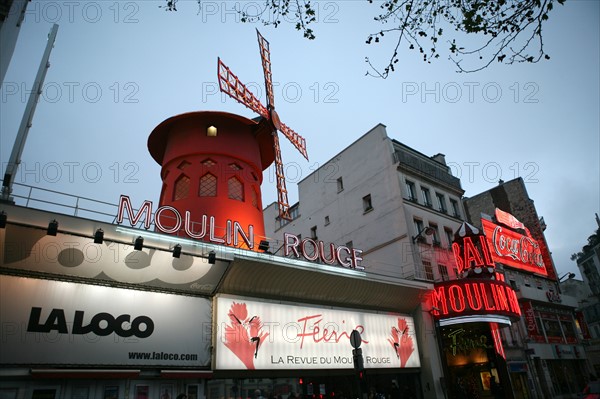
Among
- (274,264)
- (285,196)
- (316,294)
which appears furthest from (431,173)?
(274,264)

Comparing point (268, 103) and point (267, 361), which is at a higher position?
point (268, 103)

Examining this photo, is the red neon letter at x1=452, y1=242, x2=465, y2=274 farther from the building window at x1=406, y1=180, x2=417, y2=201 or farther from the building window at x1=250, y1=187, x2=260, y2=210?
the building window at x1=250, y1=187, x2=260, y2=210

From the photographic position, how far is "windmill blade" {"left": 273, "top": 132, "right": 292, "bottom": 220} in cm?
1670

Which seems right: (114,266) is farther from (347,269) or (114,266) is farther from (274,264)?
(347,269)

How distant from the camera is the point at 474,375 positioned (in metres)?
19.6

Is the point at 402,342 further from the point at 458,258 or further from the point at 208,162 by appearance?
the point at 208,162

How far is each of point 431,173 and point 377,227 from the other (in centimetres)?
477

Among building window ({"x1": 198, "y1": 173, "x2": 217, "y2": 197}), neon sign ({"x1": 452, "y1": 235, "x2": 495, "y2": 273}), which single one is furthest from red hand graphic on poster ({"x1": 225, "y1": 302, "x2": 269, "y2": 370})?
neon sign ({"x1": 452, "y1": 235, "x2": 495, "y2": 273})

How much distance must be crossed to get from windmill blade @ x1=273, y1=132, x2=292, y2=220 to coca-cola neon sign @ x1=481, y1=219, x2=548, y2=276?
1252cm

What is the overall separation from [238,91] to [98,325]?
11.0 meters

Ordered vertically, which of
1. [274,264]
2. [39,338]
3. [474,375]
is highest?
[274,264]

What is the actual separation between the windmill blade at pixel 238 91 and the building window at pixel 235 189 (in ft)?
11.8

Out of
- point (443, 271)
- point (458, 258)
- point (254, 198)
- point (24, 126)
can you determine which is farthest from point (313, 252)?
point (24, 126)

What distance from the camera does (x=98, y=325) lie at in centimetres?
955
